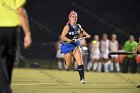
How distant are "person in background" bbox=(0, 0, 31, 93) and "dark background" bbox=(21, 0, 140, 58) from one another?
23.7 meters

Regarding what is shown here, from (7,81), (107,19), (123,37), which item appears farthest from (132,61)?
(7,81)

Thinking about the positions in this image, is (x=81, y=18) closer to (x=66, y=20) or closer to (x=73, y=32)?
(x=66, y=20)

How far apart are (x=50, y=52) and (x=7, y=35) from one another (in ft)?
81.2

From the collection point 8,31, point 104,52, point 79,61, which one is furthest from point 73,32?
point 104,52

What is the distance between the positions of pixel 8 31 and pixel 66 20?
2582 cm

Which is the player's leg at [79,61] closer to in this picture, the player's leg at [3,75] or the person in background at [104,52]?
the player's leg at [3,75]

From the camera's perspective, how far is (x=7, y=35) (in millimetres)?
6250

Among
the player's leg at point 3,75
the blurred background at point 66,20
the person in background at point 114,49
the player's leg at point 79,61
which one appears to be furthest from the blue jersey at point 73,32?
the blurred background at point 66,20

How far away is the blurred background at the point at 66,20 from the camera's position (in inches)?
1200

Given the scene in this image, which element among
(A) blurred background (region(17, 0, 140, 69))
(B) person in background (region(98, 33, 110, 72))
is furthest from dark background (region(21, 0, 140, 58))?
(B) person in background (region(98, 33, 110, 72))

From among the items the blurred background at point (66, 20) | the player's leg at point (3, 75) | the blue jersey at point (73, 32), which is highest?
the blurred background at point (66, 20)

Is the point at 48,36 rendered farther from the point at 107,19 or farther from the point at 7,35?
the point at 7,35

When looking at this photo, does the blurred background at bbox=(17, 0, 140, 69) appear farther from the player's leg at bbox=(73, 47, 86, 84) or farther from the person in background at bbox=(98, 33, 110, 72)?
the player's leg at bbox=(73, 47, 86, 84)

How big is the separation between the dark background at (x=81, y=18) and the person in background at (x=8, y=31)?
2365 centimetres
